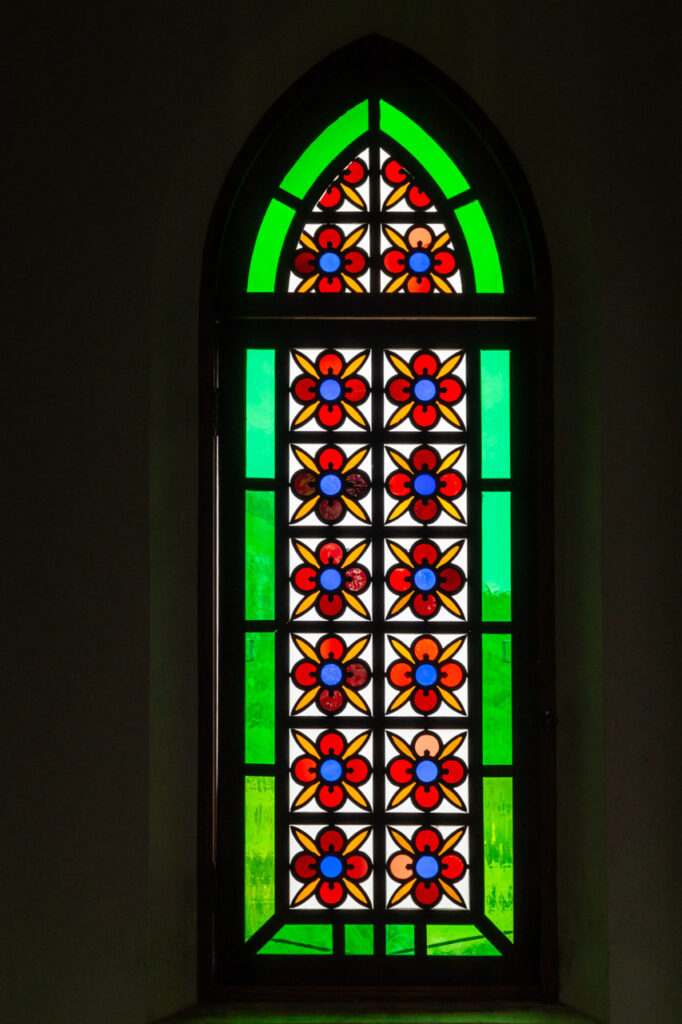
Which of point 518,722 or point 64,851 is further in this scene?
point 518,722

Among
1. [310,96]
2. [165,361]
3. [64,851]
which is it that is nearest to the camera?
[64,851]

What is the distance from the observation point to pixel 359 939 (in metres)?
2.53

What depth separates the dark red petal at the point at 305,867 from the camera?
8.34ft

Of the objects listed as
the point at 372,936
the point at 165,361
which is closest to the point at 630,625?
the point at 372,936

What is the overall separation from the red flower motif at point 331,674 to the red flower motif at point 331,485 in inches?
13.0

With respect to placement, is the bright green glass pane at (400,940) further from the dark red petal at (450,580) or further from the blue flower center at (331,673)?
the dark red petal at (450,580)

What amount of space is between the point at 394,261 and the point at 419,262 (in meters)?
0.07

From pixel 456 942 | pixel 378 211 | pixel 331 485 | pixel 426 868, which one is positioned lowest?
pixel 456 942

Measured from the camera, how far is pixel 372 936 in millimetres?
2533

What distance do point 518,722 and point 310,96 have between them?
1750mm

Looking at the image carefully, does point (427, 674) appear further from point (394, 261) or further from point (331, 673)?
point (394, 261)

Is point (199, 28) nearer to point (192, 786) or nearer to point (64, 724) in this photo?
point (64, 724)

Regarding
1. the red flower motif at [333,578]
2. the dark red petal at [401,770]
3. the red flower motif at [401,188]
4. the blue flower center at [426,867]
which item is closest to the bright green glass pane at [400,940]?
the blue flower center at [426,867]

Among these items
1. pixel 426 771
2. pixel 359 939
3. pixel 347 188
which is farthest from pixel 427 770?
pixel 347 188
